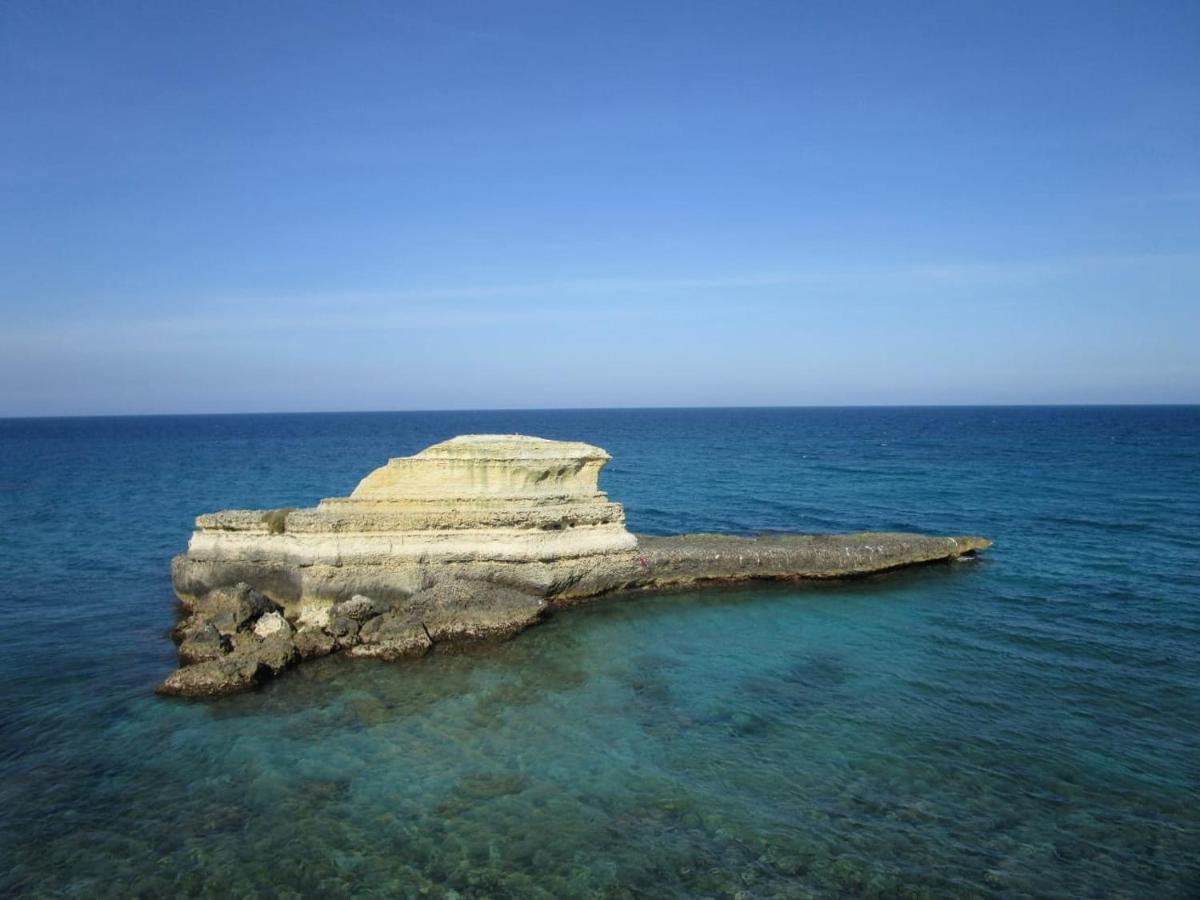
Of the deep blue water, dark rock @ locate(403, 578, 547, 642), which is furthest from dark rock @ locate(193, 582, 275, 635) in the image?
dark rock @ locate(403, 578, 547, 642)

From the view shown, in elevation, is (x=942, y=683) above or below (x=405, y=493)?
below

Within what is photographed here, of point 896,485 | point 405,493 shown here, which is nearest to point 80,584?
point 405,493

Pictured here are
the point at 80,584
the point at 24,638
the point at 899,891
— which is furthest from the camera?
the point at 80,584

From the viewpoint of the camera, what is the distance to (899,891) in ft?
29.0

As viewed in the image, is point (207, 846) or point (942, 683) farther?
point (942, 683)

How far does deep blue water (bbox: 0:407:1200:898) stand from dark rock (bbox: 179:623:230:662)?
76 cm

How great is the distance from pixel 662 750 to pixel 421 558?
355 inches

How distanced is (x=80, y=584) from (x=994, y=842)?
990 inches

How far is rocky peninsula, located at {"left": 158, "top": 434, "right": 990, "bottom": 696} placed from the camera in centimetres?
1730

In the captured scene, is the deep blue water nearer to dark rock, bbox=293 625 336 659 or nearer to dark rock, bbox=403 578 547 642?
dark rock, bbox=403 578 547 642

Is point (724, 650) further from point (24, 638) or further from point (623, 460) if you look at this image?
point (623, 460)

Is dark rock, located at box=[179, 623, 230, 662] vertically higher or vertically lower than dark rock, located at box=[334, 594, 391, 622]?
lower

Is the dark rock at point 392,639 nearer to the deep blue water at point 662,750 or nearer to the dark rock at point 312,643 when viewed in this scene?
the dark rock at point 312,643

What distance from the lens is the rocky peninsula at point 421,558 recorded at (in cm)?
1730
